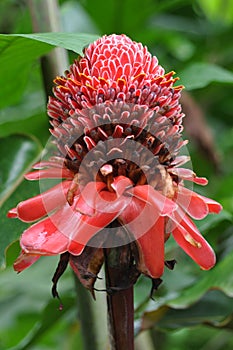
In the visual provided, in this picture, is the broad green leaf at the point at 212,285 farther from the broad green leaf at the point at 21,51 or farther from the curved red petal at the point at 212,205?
the broad green leaf at the point at 21,51

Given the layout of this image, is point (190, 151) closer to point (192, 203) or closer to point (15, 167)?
point (15, 167)

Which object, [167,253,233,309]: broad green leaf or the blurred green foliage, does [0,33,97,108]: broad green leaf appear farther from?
[167,253,233,309]: broad green leaf

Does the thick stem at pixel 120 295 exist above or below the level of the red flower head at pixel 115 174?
below

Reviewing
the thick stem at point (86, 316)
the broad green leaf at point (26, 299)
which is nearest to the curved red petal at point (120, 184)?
the thick stem at point (86, 316)

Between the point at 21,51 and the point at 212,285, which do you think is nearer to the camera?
the point at 21,51

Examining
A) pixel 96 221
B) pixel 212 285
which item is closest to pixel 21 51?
pixel 96 221

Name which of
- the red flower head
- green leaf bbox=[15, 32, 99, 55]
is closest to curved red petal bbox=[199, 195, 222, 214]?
the red flower head
